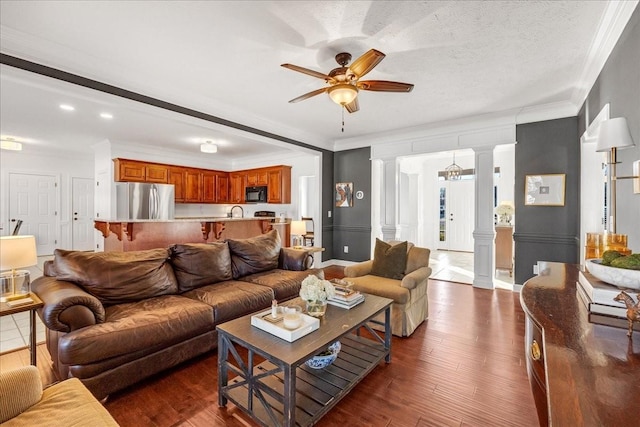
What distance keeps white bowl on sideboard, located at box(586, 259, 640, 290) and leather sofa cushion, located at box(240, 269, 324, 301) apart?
252 centimetres

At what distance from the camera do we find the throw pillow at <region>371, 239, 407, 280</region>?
3311 millimetres

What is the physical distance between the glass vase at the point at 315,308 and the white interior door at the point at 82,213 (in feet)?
27.0

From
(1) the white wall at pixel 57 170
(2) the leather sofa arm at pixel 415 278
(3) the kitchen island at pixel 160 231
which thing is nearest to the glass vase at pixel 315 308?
(2) the leather sofa arm at pixel 415 278

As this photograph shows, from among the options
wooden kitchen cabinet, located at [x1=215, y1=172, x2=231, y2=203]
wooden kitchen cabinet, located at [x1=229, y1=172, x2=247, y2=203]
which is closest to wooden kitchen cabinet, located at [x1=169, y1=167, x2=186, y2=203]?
wooden kitchen cabinet, located at [x1=215, y1=172, x2=231, y2=203]

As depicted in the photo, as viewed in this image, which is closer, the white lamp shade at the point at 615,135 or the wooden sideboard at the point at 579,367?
the wooden sideboard at the point at 579,367

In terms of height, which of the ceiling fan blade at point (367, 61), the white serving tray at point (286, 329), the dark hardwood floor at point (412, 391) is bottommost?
the dark hardwood floor at point (412, 391)

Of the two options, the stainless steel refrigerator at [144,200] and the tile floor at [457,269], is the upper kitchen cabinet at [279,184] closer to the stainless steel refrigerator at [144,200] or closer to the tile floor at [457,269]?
the stainless steel refrigerator at [144,200]

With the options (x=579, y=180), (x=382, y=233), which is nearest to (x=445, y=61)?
(x=579, y=180)

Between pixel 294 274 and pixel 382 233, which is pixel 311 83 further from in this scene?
pixel 382 233

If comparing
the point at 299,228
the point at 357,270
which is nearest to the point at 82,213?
the point at 299,228

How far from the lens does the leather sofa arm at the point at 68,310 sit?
1.88 meters

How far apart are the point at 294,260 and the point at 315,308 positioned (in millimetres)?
1688

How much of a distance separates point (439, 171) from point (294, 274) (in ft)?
21.4

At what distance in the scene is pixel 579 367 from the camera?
0.77 metres
